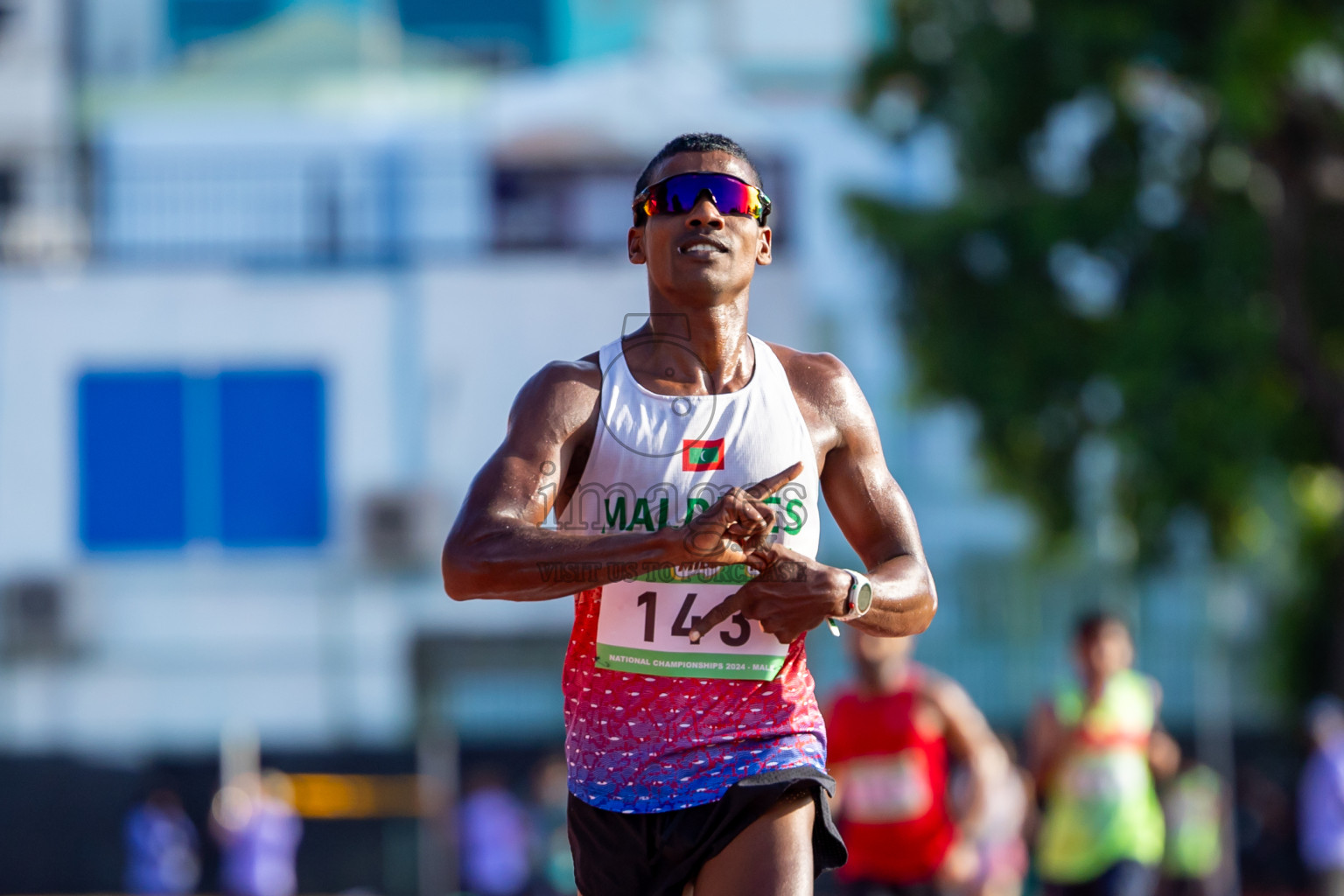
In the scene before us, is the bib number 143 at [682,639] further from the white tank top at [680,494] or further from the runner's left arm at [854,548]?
the runner's left arm at [854,548]

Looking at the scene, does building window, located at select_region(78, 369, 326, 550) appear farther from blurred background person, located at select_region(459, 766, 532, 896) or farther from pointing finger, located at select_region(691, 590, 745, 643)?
pointing finger, located at select_region(691, 590, 745, 643)

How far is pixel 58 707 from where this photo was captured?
18203 mm

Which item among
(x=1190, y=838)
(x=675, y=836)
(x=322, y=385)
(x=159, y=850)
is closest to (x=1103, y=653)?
(x=675, y=836)

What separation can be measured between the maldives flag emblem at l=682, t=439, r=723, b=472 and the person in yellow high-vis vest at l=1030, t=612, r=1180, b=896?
5.00 metres

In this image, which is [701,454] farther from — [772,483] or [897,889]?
[897,889]

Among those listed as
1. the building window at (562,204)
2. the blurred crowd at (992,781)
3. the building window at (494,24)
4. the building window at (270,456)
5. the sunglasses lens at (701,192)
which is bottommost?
the blurred crowd at (992,781)

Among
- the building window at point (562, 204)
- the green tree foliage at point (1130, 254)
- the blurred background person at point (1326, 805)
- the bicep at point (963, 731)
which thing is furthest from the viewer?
the building window at point (562, 204)

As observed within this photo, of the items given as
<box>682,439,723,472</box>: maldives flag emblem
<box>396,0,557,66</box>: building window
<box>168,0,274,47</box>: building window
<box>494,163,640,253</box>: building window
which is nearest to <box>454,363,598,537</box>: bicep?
<box>682,439,723,472</box>: maldives flag emblem

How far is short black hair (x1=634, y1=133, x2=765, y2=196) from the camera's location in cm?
320

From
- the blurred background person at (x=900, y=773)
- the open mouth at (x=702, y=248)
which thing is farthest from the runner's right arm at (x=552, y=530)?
the blurred background person at (x=900, y=773)

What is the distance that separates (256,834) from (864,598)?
13312 millimetres

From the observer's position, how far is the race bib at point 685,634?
10.3ft

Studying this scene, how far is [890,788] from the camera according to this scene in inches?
260

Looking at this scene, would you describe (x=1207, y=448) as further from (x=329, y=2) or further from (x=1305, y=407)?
(x=329, y=2)
